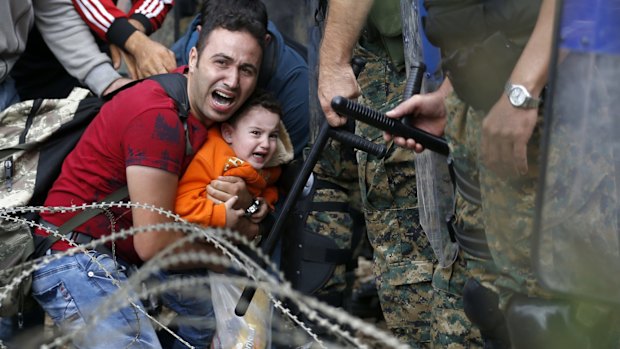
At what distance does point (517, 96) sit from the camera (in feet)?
6.70

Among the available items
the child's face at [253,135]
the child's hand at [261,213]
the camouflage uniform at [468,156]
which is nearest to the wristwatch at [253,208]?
the child's hand at [261,213]

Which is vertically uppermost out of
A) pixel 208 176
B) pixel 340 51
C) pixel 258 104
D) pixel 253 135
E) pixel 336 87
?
pixel 340 51

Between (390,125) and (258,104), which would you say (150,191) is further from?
(390,125)

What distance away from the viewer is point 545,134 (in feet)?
6.04

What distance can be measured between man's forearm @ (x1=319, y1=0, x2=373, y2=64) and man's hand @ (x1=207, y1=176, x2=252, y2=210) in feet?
1.75

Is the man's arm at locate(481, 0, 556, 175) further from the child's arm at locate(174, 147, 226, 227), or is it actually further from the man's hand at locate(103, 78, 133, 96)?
the man's hand at locate(103, 78, 133, 96)

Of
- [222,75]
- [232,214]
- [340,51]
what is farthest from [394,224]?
[222,75]

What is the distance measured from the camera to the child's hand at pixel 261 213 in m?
3.42

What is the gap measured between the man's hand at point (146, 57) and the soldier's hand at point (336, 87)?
825mm

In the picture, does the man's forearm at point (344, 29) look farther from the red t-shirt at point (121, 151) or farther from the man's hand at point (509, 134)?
the man's hand at point (509, 134)

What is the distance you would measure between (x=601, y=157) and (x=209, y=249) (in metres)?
1.84

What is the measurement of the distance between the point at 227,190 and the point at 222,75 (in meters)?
0.39

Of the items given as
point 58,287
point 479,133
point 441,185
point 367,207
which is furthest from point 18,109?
point 479,133

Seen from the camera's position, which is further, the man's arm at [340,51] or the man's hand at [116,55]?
the man's hand at [116,55]
